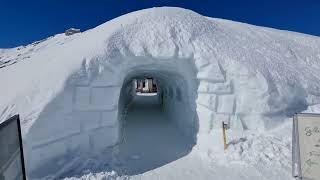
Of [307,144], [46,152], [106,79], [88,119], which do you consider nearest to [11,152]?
[46,152]

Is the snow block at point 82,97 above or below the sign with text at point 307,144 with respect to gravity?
above

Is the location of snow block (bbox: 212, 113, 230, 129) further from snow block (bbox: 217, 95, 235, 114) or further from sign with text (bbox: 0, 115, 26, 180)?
sign with text (bbox: 0, 115, 26, 180)

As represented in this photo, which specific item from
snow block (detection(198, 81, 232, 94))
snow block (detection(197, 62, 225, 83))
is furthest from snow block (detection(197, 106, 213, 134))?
snow block (detection(197, 62, 225, 83))

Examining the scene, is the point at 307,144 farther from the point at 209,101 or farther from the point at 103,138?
the point at 103,138

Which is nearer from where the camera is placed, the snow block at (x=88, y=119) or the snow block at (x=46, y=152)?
the snow block at (x=46, y=152)

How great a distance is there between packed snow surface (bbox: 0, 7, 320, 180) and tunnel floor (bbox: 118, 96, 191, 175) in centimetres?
4

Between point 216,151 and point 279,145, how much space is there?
1.82m

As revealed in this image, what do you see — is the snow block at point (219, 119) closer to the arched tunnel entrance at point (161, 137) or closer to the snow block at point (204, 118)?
the snow block at point (204, 118)

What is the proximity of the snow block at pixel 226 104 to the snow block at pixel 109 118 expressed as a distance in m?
3.35

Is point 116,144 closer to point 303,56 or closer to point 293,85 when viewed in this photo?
point 293,85

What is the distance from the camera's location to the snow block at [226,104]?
8.47 m

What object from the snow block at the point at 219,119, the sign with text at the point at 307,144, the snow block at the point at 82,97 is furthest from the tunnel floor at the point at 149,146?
the sign with text at the point at 307,144

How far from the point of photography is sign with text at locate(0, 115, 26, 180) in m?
3.07

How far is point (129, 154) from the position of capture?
8195 mm
